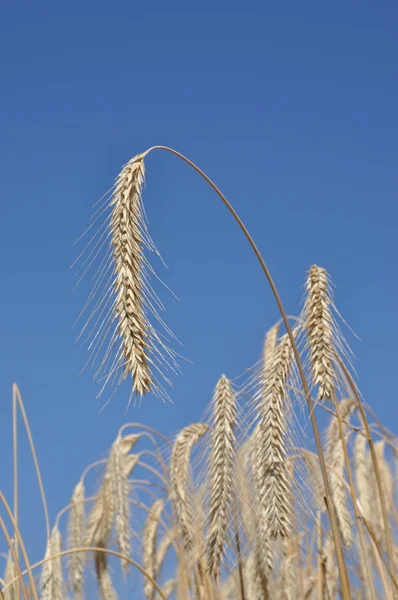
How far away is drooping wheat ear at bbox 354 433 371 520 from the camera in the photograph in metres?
6.97

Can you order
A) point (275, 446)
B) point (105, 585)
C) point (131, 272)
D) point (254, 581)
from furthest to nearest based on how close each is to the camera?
1. point (105, 585)
2. point (254, 581)
3. point (275, 446)
4. point (131, 272)

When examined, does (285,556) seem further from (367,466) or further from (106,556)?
(367,466)

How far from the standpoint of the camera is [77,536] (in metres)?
6.25

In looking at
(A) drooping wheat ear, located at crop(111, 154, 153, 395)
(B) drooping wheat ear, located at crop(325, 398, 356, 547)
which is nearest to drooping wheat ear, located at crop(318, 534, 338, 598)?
(B) drooping wheat ear, located at crop(325, 398, 356, 547)

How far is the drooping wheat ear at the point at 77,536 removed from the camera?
6.29 m

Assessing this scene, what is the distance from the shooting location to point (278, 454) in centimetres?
320

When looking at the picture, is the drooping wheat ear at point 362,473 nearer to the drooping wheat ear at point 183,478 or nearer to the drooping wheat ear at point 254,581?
the drooping wheat ear at point 254,581

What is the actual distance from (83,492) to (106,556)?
22.6 inches

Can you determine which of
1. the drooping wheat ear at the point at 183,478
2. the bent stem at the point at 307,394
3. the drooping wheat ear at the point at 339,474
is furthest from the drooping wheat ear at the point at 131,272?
the drooping wheat ear at the point at 339,474

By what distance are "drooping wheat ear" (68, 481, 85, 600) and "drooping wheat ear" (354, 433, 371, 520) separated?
2.31 m

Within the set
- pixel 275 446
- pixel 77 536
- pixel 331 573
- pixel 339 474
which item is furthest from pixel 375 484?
pixel 275 446

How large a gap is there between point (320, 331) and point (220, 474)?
867mm

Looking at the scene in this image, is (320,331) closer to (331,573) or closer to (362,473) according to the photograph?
(331,573)

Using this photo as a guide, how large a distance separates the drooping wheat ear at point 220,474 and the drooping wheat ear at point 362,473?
3473 millimetres
